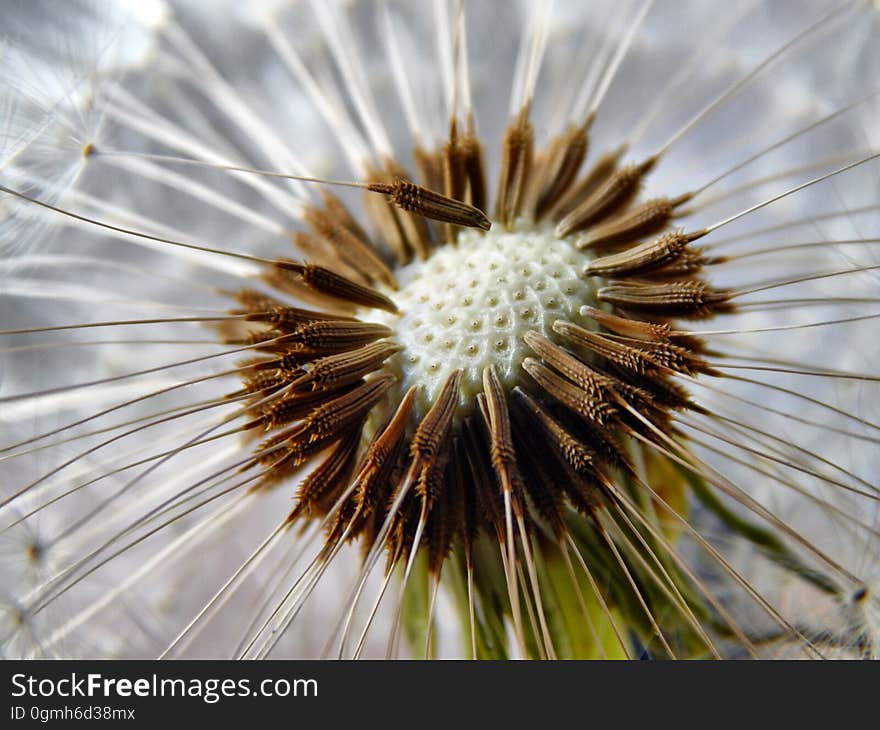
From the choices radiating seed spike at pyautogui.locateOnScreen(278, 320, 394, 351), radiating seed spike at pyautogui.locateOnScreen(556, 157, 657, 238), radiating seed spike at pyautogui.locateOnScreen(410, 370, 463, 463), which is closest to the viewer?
radiating seed spike at pyautogui.locateOnScreen(410, 370, 463, 463)

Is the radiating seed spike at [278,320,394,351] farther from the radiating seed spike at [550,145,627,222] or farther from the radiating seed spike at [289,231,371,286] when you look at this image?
the radiating seed spike at [550,145,627,222]

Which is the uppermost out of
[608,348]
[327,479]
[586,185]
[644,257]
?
[586,185]

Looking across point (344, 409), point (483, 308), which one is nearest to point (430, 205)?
point (483, 308)

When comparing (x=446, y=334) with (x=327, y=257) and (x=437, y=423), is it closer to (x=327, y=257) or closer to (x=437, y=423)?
(x=437, y=423)

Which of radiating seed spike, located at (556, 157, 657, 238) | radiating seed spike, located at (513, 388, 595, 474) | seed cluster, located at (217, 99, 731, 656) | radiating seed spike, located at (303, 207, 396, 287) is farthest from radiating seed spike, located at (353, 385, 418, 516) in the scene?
radiating seed spike, located at (556, 157, 657, 238)

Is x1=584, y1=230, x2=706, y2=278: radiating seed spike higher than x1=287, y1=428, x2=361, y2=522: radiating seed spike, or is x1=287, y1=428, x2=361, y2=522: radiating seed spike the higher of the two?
x1=584, y1=230, x2=706, y2=278: radiating seed spike

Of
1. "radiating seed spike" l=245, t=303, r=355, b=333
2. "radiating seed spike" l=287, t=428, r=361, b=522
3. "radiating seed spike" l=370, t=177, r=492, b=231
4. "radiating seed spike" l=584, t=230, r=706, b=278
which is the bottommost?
"radiating seed spike" l=287, t=428, r=361, b=522
